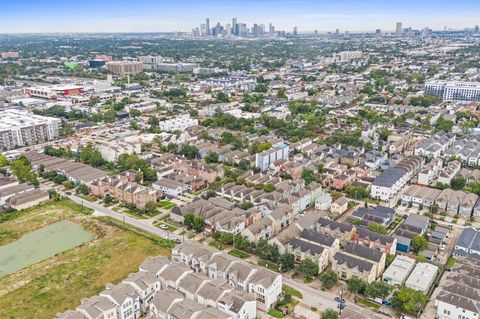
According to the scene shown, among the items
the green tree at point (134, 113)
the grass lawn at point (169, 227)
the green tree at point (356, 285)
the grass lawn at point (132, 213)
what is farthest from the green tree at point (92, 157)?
the green tree at point (356, 285)

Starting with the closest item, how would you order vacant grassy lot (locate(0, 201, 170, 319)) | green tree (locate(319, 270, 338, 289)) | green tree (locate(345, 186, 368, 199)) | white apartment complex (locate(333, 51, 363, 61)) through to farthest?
vacant grassy lot (locate(0, 201, 170, 319)) → green tree (locate(319, 270, 338, 289)) → green tree (locate(345, 186, 368, 199)) → white apartment complex (locate(333, 51, 363, 61))

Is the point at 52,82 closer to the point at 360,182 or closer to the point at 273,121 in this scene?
the point at 273,121

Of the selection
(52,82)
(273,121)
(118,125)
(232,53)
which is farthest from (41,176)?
(232,53)

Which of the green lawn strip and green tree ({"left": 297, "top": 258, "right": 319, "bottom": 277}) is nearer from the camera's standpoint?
the green lawn strip

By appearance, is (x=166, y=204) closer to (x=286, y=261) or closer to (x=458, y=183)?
(x=286, y=261)

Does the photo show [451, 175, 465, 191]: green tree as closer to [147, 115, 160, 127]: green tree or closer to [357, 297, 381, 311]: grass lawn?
[357, 297, 381, 311]: grass lawn

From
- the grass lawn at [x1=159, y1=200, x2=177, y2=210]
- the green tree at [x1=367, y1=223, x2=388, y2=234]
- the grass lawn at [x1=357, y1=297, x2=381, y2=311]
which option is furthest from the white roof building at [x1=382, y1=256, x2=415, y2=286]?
the grass lawn at [x1=159, y1=200, x2=177, y2=210]

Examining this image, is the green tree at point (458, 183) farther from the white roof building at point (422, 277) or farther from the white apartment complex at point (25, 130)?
the white apartment complex at point (25, 130)
